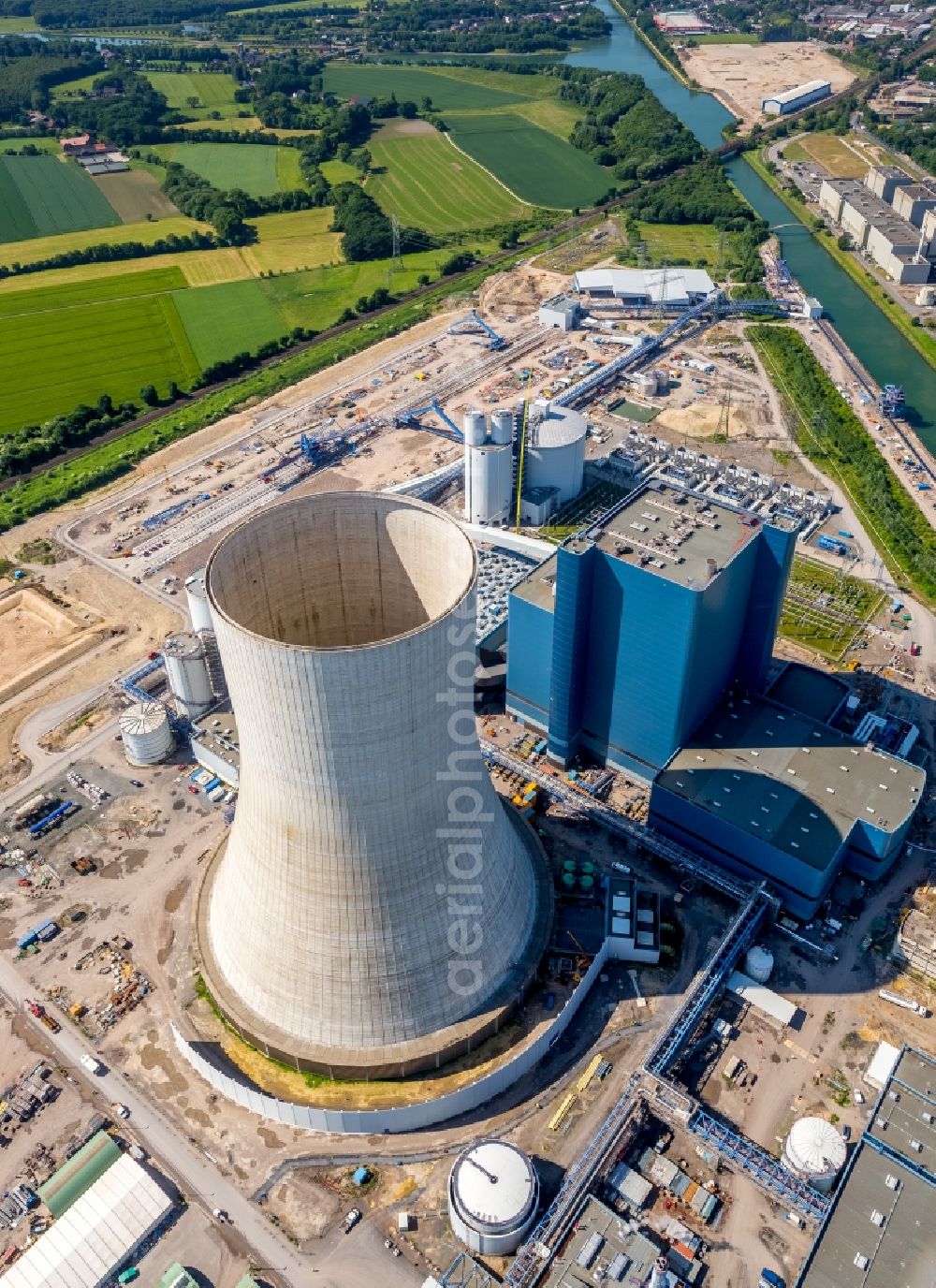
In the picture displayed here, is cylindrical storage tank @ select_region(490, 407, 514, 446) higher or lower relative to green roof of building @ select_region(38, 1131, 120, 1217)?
higher

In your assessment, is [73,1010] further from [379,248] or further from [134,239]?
[134,239]

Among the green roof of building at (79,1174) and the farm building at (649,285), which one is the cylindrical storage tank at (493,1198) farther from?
the farm building at (649,285)

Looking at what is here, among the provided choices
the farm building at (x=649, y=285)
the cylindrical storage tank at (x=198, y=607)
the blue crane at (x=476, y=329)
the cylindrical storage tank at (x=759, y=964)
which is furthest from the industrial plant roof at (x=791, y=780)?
the farm building at (x=649, y=285)

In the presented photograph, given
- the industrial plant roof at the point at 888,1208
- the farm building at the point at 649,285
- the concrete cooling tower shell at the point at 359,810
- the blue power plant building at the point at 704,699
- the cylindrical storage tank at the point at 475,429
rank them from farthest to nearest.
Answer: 1. the farm building at the point at 649,285
2. the cylindrical storage tank at the point at 475,429
3. the blue power plant building at the point at 704,699
4. the industrial plant roof at the point at 888,1208
5. the concrete cooling tower shell at the point at 359,810

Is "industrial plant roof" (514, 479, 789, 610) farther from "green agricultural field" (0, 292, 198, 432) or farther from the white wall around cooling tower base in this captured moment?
"green agricultural field" (0, 292, 198, 432)

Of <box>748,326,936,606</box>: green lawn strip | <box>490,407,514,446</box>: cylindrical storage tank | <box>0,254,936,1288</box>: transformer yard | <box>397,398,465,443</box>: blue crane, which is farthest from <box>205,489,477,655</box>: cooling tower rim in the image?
<box>397,398,465,443</box>: blue crane

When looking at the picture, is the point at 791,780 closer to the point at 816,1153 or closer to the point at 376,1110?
the point at 816,1153
